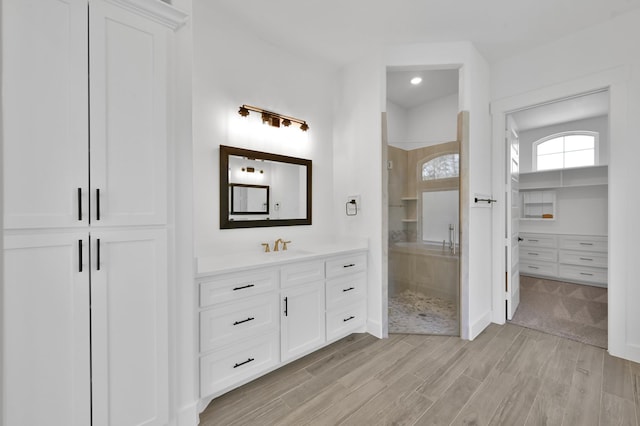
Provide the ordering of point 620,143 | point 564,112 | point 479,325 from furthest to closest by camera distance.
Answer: point 564,112, point 479,325, point 620,143

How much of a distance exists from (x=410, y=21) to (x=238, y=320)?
2.82 metres

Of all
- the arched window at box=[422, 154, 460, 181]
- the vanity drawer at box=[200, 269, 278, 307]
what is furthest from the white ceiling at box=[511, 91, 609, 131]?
the vanity drawer at box=[200, 269, 278, 307]

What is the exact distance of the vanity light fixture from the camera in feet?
7.86

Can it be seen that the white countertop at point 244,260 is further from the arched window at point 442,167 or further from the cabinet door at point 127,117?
the arched window at point 442,167

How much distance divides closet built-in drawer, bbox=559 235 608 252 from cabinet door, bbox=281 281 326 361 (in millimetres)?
4785

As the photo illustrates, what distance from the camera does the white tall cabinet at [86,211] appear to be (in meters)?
1.09

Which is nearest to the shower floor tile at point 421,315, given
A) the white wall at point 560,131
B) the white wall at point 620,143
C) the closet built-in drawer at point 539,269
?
the white wall at point 620,143

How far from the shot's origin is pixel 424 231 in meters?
3.12

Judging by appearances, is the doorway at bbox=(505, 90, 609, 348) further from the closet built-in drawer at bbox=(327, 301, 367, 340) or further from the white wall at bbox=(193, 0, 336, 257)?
the white wall at bbox=(193, 0, 336, 257)

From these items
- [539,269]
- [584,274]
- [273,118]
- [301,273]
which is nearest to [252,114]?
[273,118]

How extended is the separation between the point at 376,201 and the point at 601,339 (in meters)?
2.51

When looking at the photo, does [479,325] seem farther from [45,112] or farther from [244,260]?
[45,112]

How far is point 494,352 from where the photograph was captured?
2.38m

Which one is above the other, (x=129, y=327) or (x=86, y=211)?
(x=86, y=211)
